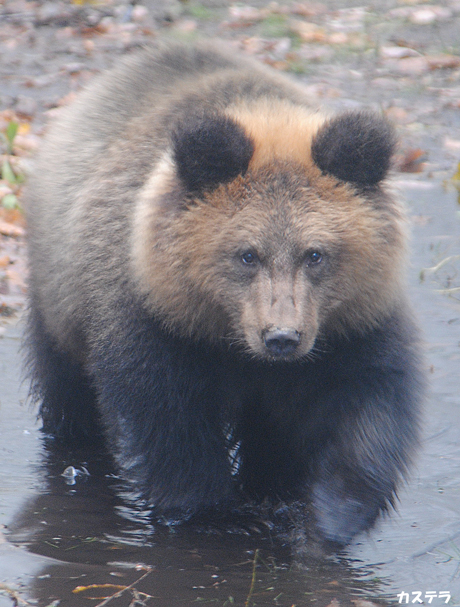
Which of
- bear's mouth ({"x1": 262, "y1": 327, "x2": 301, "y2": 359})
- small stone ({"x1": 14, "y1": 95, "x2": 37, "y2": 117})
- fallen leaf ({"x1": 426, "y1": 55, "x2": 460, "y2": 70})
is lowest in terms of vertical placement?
small stone ({"x1": 14, "y1": 95, "x2": 37, "y2": 117})

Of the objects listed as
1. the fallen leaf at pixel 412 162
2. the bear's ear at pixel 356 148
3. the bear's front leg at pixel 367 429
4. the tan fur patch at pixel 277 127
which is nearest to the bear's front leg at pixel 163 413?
the bear's front leg at pixel 367 429

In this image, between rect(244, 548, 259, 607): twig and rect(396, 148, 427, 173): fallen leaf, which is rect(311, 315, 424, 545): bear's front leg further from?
rect(396, 148, 427, 173): fallen leaf

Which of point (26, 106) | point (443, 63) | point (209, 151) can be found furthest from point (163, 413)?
point (443, 63)

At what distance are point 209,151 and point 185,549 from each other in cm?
196

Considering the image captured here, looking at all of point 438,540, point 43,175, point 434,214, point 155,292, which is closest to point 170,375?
point 155,292

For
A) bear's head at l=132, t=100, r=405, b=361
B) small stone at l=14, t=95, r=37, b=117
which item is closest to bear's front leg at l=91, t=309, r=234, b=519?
bear's head at l=132, t=100, r=405, b=361

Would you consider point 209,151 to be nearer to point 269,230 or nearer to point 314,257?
point 269,230

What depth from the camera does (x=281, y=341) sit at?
3980mm

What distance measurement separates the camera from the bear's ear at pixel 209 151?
4332 millimetres

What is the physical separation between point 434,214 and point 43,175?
15.8ft

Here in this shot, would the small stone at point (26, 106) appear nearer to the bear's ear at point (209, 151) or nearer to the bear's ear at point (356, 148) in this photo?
the bear's ear at point (209, 151)

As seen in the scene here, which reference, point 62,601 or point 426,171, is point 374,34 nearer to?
point 426,171

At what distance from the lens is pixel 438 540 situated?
15.5ft

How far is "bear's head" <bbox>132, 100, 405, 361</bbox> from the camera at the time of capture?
4262mm
